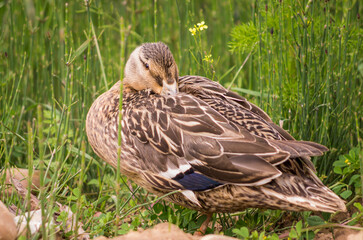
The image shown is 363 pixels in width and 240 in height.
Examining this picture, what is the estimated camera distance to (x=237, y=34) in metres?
5.09

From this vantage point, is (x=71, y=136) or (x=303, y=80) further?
(x=71, y=136)

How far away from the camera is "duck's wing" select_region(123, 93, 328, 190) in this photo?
3463 millimetres

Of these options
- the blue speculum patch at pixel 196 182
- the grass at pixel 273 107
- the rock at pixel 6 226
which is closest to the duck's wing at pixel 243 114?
the grass at pixel 273 107

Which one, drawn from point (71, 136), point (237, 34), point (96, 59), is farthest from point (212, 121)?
point (96, 59)

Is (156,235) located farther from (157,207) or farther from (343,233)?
(343,233)

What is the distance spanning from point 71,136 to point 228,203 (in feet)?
7.46

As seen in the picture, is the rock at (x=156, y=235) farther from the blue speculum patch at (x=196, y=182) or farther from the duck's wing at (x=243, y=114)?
the duck's wing at (x=243, y=114)

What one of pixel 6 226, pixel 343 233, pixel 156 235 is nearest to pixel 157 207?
pixel 156 235

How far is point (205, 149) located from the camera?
3.60 metres

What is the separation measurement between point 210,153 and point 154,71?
1.02 m

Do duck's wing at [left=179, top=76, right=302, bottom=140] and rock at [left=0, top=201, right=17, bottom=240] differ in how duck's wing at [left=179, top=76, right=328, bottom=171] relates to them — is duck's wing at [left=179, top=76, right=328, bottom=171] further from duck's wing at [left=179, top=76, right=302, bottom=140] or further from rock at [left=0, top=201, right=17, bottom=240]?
rock at [left=0, top=201, right=17, bottom=240]

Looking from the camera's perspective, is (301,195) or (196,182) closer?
(301,195)

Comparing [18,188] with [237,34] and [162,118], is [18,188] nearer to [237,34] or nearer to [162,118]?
[162,118]

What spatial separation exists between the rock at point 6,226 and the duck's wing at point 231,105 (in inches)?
65.8
